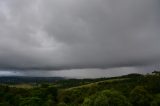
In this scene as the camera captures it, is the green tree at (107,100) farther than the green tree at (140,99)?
No

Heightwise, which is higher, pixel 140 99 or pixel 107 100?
pixel 107 100

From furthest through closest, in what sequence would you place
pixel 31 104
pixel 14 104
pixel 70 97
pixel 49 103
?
pixel 70 97
pixel 14 104
pixel 49 103
pixel 31 104

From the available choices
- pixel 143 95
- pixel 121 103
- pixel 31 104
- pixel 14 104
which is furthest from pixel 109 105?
pixel 14 104

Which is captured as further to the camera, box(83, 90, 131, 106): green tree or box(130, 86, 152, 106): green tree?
box(130, 86, 152, 106): green tree

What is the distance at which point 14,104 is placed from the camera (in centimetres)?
15900

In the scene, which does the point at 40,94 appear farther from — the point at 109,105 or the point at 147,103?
the point at 109,105

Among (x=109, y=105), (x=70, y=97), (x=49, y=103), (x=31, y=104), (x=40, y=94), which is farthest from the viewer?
(x=70, y=97)

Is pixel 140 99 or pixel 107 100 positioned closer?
pixel 107 100

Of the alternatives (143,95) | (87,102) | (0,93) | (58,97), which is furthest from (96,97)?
(0,93)

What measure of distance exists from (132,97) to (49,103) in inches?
1599

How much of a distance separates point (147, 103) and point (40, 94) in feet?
203

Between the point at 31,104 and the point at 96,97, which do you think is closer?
the point at 96,97

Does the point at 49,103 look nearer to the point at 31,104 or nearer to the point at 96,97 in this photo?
the point at 31,104

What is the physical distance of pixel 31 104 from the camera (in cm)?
13725
